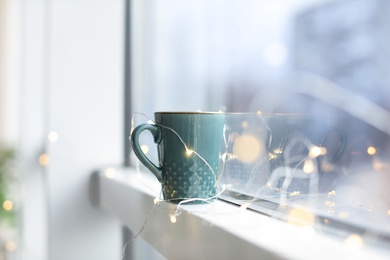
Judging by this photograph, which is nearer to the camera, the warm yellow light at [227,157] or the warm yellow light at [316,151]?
the warm yellow light at [316,151]

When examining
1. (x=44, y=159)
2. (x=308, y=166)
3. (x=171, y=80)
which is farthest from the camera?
(x=44, y=159)

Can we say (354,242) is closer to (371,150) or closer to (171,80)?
(371,150)

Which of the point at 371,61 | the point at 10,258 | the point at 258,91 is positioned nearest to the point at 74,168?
the point at 258,91

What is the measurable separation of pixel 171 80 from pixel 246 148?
42 centimetres

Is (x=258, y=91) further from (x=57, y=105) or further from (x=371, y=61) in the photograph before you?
(x=57, y=105)

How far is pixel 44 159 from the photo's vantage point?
3.60ft

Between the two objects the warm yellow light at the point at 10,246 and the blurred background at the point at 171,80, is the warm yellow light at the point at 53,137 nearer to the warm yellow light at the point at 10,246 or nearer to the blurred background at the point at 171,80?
the blurred background at the point at 171,80

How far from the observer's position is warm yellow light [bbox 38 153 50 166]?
3.36 ft

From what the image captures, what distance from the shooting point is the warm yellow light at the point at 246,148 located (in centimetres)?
55

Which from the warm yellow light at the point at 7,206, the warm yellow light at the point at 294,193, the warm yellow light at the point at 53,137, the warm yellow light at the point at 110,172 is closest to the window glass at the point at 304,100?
the warm yellow light at the point at 294,193

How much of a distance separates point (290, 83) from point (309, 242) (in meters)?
0.22

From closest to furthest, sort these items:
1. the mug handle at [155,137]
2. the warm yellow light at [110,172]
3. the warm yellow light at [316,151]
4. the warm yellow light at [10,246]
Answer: the warm yellow light at [316,151] < the mug handle at [155,137] < the warm yellow light at [110,172] < the warm yellow light at [10,246]

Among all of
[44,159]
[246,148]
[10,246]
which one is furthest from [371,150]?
[10,246]

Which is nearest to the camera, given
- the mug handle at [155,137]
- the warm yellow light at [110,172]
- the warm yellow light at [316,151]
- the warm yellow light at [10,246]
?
the warm yellow light at [316,151]
